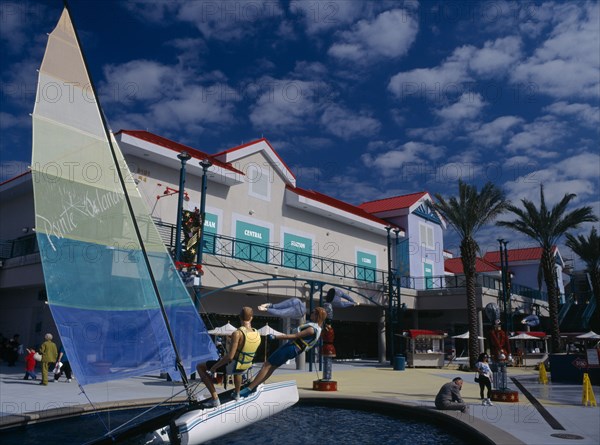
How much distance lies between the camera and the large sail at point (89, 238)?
719 cm

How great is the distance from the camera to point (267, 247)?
81.0 feet

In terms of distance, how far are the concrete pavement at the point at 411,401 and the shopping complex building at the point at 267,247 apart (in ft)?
11.8

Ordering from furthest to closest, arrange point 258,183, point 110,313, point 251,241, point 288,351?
point 258,183
point 251,241
point 288,351
point 110,313

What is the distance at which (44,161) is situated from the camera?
24.0 feet

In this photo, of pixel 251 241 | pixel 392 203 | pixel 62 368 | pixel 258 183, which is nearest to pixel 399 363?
pixel 251 241

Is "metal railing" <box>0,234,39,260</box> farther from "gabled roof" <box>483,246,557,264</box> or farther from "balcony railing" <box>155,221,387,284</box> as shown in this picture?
"gabled roof" <box>483,246,557,264</box>

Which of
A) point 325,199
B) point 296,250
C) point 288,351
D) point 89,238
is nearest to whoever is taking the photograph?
point 89,238

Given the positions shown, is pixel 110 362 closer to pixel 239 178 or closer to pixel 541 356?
pixel 239 178

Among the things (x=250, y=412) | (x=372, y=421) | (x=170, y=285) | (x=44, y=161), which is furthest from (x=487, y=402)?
(x=44, y=161)

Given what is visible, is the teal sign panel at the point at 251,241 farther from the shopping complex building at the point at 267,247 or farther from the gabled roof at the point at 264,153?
the gabled roof at the point at 264,153

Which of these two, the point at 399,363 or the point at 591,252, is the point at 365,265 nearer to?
the point at 399,363

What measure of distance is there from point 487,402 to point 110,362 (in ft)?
31.2

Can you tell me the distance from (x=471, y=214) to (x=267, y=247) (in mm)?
11726

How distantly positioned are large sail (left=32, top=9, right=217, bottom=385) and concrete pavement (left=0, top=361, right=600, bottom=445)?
3.70ft
